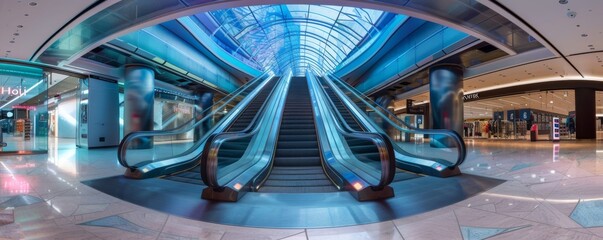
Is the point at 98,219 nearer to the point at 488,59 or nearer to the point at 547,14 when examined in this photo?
the point at 547,14

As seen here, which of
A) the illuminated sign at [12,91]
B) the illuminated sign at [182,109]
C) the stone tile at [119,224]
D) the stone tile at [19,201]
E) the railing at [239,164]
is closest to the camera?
the stone tile at [119,224]

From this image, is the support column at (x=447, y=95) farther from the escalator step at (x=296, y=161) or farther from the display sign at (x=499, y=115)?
the display sign at (x=499, y=115)

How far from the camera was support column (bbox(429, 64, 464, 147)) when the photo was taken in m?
11.1

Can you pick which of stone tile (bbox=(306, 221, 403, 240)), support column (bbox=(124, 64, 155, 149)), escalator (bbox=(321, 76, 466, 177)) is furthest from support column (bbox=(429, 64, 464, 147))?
support column (bbox=(124, 64, 155, 149))

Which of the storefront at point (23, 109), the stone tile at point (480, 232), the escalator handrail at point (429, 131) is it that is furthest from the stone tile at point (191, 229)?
the storefront at point (23, 109)

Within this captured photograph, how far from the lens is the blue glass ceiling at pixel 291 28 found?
1644cm

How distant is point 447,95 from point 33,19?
12304 millimetres

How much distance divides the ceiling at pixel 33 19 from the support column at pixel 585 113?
2156cm

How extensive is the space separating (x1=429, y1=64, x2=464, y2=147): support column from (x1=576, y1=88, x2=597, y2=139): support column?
32.0 ft

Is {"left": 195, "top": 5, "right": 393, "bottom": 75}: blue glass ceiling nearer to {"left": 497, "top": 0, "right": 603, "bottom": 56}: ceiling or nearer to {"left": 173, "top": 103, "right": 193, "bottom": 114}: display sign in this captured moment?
{"left": 173, "top": 103, "right": 193, "bottom": 114}: display sign

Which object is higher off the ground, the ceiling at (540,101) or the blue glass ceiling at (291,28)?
the blue glass ceiling at (291,28)

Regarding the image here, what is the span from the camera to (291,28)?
2469 cm

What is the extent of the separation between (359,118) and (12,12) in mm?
7981

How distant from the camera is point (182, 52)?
13.1m
